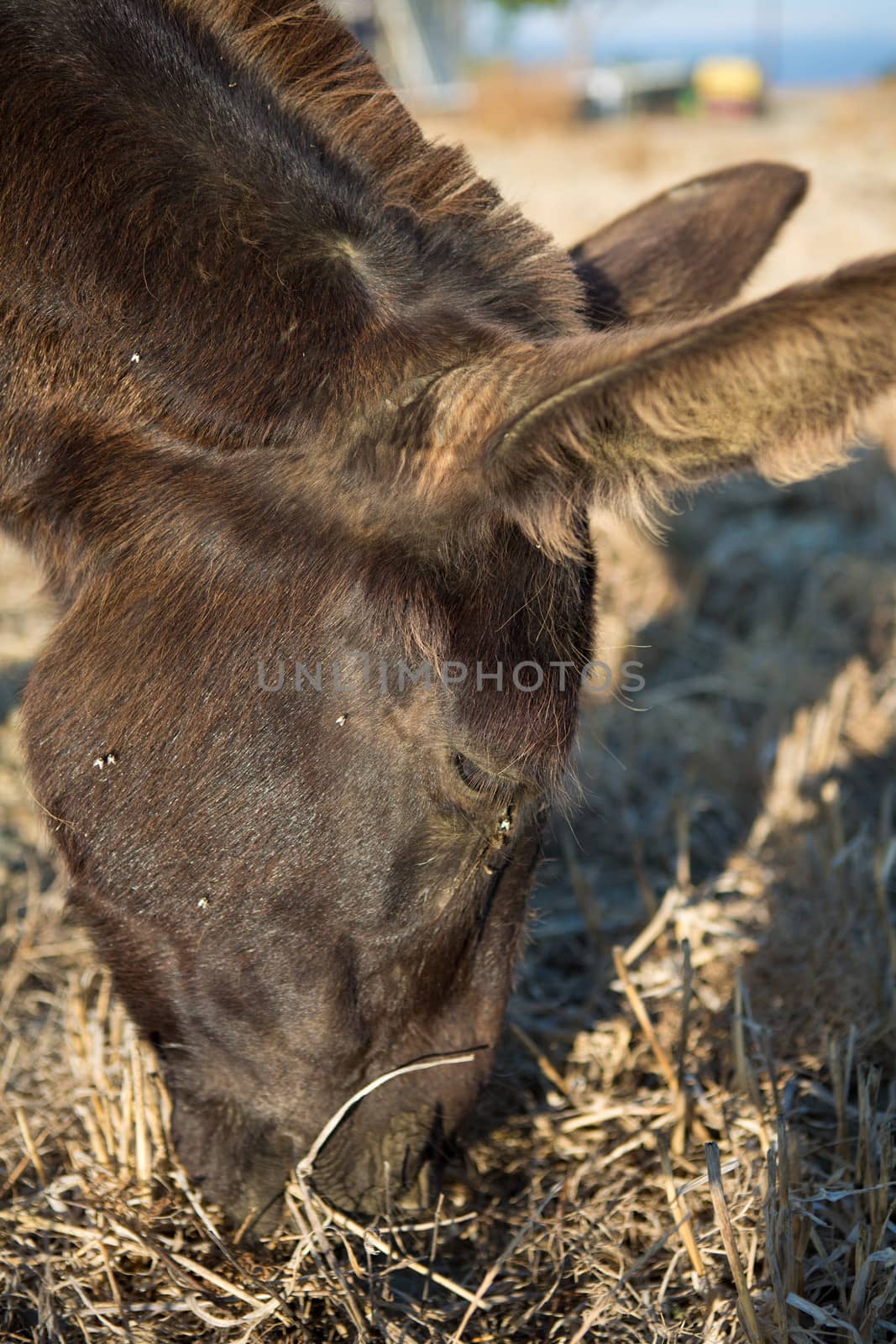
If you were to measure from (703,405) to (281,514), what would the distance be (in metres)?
0.60

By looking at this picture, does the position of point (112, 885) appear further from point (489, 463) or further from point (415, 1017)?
point (489, 463)

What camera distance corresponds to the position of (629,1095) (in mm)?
2387

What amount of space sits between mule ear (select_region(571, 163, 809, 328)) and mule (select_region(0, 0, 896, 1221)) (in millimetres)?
408

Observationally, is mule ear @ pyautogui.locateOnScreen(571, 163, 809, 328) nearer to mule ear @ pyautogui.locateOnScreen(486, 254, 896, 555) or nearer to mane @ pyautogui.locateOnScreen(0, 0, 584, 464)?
mane @ pyautogui.locateOnScreen(0, 0, 584, 464)

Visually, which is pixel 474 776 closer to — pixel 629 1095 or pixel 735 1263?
pixel 735 1263

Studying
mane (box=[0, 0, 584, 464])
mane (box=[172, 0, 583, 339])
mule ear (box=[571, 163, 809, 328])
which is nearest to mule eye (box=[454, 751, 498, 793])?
mane (box=[0, 0, 584, 464])

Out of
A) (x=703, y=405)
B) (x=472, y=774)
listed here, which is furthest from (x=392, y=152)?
(x=472, y=774)

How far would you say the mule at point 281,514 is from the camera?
1.46 metres

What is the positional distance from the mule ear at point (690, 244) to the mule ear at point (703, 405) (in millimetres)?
710

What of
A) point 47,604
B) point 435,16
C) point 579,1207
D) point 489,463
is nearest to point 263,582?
point 489,463

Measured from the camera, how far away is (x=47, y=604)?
6.51 ft

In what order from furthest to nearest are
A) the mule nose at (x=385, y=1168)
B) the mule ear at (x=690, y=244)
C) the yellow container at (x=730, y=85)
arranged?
the yellow container at (x=730, y=85), the mule ear at (x=690, y=244), the mule nose at (x=385, y=1168)

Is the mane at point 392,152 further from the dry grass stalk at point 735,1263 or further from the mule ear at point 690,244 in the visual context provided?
the dry grass stalk at point 735,1263

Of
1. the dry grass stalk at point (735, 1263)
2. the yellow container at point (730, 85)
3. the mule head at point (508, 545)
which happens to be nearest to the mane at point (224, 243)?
the mule head at point (508, 545)
